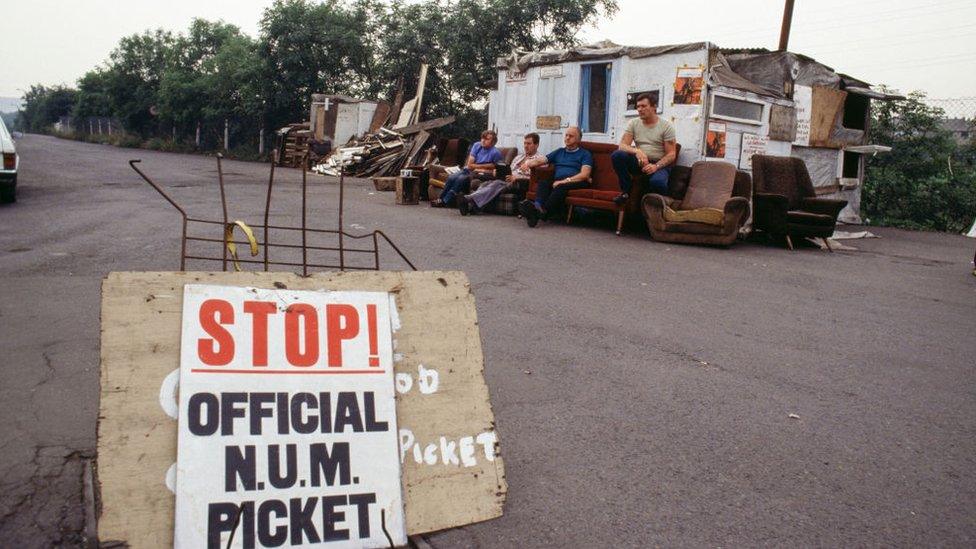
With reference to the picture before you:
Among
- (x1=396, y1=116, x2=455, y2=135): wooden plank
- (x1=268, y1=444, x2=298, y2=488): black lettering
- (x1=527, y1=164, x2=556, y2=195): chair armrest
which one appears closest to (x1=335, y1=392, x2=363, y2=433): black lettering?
(x1=268, y1=444, x2=298, y2=488): black lettering

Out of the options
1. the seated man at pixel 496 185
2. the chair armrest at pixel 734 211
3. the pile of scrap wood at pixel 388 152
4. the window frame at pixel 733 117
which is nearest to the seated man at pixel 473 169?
the seated man at pixel 496 185

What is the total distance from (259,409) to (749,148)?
1119 centimetres

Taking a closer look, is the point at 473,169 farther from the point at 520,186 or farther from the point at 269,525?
the point at 269,525

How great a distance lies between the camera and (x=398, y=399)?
220 centimetres

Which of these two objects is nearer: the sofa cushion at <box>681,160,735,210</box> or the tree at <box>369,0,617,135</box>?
the sofa cushion at <box>681,160,735,210</box>

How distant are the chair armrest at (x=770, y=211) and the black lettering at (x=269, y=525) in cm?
938

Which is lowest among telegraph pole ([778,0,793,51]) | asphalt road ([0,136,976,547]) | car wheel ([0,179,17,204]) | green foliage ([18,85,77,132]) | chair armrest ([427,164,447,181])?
asphalt road ([0,136,976,547])

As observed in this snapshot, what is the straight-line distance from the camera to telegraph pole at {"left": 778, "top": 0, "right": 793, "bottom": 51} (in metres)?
16.6

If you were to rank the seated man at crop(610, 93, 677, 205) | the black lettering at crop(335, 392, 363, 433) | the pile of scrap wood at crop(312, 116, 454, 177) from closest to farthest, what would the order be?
the black lettering at crop(335, 392, 363, 433) < the seated man at crop(610, 93, 677, 205) < the pile of scrap wood at crop(312, 116, 454, 177)

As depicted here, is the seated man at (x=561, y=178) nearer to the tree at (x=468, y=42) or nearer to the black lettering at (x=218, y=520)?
the black lettering at (x=218, y=520)

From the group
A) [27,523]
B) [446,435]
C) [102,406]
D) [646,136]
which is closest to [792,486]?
[446,435]

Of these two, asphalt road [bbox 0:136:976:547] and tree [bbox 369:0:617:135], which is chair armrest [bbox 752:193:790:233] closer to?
asphalt road [bbox 0:136:976:547]

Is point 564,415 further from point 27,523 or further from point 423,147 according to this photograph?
point 423,147

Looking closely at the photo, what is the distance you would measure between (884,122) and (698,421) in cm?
1466
